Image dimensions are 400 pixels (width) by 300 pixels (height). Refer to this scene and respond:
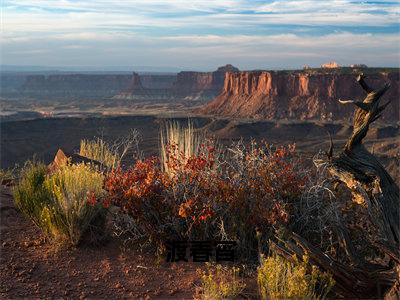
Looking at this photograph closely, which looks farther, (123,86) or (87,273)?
(123,86)

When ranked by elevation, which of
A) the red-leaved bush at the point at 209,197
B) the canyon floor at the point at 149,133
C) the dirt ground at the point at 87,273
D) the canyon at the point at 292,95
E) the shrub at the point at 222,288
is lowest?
the canyon floor at the point at 149,133

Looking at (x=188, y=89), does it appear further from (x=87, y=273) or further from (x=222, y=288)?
(x=222, y=288)

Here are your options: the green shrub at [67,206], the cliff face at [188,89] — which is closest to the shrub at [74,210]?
the green shrub at [67,206]

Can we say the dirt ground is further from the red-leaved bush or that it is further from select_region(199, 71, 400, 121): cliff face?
select_region(199, 71, 400, 121): cliff face

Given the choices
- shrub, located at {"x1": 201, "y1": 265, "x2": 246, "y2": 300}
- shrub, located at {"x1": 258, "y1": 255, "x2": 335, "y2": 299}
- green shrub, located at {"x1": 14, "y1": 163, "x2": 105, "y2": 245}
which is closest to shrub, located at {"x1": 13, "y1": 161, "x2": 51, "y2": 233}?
green shrub, located at {"x1": 14, "y1": 163, "x2": 105, "y2": 245}

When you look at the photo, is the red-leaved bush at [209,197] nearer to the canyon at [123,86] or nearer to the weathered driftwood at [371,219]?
the weathered driftwood at [371,219]

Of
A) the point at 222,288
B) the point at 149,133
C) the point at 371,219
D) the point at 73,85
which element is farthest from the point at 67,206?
the point at 73,85

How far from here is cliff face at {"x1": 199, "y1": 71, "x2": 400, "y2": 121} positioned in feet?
208

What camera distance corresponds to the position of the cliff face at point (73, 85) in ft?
459

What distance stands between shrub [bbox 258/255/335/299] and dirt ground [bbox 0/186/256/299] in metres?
0.78

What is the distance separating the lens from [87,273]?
17.3 feet

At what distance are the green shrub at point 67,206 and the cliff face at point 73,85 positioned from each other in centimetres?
13439

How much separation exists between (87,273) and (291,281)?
7.65 ft

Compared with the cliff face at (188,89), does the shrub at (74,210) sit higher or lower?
higher
